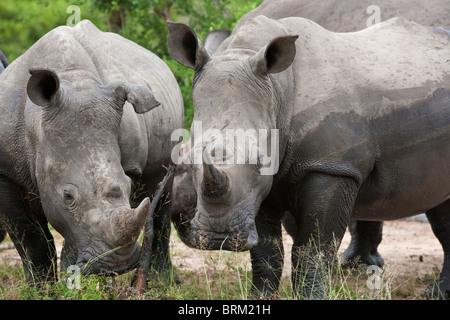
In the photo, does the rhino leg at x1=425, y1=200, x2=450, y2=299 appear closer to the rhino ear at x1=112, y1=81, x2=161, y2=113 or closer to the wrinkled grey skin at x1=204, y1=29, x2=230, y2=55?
the wrinkled grey skin at x1=204, y1=29, x2=230, y2=55

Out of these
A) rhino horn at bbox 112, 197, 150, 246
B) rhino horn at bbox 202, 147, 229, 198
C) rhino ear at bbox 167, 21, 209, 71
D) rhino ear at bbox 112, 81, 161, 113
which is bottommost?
rhino horn at bbox 112, 197, 150, 246

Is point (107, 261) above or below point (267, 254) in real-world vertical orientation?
above

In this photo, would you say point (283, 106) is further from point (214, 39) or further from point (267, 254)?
point (214, 39)

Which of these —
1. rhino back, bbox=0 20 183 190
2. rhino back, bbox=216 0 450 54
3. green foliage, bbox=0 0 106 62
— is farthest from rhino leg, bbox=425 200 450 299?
green foliage, bbox=0 0 106 62

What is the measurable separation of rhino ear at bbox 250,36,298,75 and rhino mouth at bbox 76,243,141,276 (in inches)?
56.7

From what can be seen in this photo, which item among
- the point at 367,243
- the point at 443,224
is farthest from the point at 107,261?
the point at 367,243

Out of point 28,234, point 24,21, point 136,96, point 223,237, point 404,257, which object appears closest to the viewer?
point 223,237

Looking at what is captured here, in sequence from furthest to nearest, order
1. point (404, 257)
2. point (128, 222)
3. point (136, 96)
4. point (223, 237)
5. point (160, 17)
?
point (160, 17), point (404, 257), point (136, 96), point (128, 222), point (223, 237)

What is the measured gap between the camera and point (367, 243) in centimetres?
857

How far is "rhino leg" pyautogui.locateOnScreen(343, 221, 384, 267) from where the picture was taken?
855 cm

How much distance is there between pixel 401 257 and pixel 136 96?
4425 millimetres

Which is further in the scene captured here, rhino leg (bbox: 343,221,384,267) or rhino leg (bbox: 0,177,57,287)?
rhino leg (bbox: 343,221,384,267)
